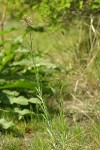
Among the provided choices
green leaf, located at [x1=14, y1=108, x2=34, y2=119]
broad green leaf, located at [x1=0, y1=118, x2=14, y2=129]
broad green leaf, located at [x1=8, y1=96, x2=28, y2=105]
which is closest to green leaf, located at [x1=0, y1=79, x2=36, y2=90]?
broad green leaf, located at [x1=8, y1=96, x2=28, y2=105]

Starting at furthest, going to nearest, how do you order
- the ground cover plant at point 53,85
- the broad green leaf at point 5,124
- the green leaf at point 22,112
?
the green leaf at point 22,112 < the broad green leaf at point 5,124 < the ground cover plant at point 53,85

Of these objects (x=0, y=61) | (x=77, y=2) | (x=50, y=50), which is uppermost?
(x=77, y=2)

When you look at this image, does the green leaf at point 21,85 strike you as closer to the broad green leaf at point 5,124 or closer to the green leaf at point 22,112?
the green leaf at point 22,112

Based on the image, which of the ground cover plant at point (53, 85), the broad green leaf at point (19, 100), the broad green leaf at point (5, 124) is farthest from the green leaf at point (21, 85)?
the broad green leaf at point (5, 124)

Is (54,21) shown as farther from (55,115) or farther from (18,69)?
(55,115)

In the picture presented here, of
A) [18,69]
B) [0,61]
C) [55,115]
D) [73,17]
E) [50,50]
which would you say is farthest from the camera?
[50,50]

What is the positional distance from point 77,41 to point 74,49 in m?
0.34

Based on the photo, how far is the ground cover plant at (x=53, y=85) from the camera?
3.76 metres

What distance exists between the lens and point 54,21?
6.68m

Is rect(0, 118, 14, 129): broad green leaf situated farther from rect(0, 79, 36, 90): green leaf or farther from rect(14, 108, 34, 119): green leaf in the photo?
rect(0, 79, 36, 90): green leaf

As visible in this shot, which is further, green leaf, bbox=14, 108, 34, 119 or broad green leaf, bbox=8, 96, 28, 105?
broad green leaf, bbox=8, 96, 28, 105

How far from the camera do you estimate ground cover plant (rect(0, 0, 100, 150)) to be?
376cm

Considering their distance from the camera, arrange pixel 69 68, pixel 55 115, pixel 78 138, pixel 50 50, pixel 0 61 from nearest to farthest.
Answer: pixel 78 138 → pixel 55 115 → pixel 0 61 → pixel 69 68 → pixel 50 50

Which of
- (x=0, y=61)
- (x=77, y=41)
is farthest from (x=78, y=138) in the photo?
(x=77, y=41)
